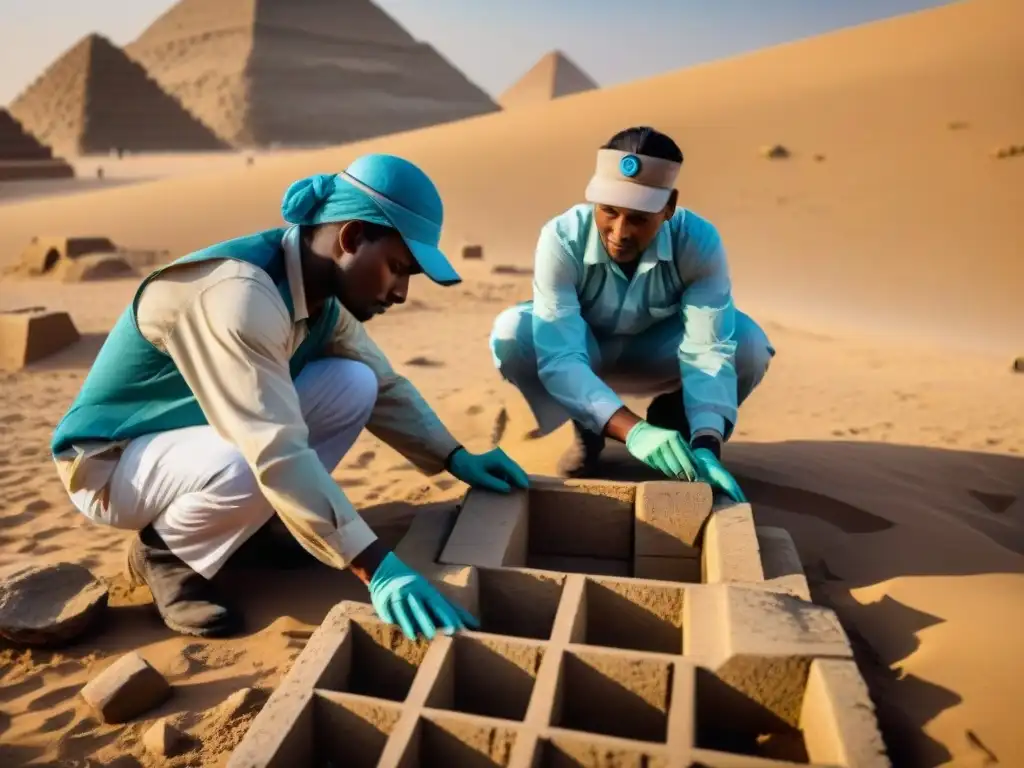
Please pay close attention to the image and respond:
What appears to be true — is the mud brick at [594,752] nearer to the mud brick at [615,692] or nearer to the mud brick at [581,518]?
the mud brick at [615,692]

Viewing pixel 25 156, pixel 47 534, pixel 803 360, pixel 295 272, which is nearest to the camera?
pixel 295 272

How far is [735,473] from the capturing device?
3830 millimetres

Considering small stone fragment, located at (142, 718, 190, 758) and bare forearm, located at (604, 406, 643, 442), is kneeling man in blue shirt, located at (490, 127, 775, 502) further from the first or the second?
small stone fragment, located at (142, 718, 190, 758)

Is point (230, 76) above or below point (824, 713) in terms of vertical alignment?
above

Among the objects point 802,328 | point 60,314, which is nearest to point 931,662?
point 60,314

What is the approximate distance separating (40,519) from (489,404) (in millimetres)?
2428

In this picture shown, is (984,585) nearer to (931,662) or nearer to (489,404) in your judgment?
(931,662)

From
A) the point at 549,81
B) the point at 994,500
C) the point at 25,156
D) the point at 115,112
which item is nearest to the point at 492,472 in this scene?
the point at 994,500

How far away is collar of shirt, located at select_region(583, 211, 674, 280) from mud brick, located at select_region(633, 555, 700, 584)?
3.92 feet

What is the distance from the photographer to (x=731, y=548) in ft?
8.53

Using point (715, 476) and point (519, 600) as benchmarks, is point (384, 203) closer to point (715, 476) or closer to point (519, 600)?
point (519, 600)

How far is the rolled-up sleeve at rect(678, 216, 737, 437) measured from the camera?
337cm

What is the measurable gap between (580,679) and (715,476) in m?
1.07

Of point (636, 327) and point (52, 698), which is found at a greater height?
point (636, 327)
